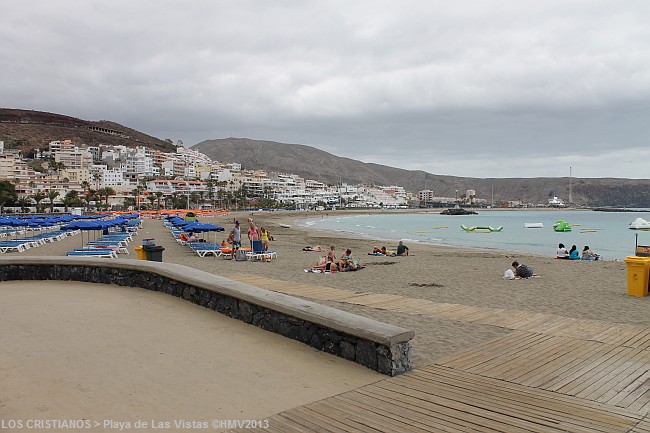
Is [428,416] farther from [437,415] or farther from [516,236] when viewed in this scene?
[516,236]

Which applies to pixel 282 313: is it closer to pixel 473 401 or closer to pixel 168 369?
pixel 168 369

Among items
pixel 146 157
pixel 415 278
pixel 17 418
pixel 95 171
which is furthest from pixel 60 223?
pixel 146 157

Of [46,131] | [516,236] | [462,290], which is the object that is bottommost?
[516,236]

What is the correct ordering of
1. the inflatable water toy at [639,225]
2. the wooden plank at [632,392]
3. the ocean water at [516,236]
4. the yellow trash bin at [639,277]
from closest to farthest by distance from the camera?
the wooden plank at [632,392] < the yellow trash bin at [639,277] < the ocean water at [516,236] < the inflatable water toy at [639,225]

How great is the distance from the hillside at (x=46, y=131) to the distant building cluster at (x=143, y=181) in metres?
10.9

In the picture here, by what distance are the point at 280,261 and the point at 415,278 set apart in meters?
5.22

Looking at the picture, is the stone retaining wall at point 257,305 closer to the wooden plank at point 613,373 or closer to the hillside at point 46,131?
the wooden plank at point 613,373

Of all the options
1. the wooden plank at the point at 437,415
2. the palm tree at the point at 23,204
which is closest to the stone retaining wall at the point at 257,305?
the wooden plank at the point at 437,415

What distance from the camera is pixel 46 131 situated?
169 metres

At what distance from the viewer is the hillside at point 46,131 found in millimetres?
158788

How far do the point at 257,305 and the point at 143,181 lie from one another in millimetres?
133437

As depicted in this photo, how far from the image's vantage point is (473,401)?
3.45 m

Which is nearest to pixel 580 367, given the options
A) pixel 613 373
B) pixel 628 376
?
pixel 613 373

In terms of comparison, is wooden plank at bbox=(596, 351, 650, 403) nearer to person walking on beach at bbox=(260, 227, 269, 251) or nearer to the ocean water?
person walking on beach at bbox=(260, 227, 269, 251)
